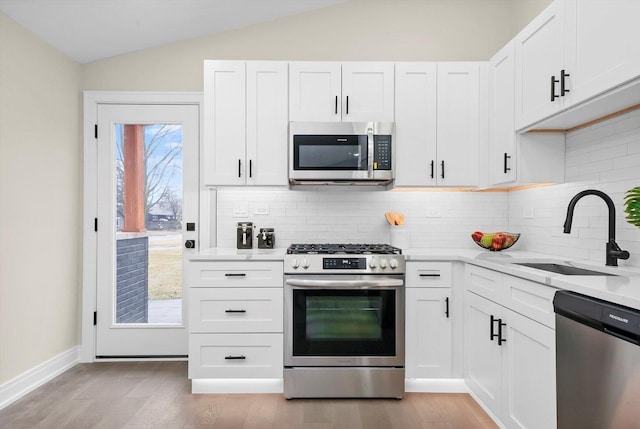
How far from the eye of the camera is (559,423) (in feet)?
5.24

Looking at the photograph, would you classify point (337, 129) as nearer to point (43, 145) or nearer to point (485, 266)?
point (485, 266)

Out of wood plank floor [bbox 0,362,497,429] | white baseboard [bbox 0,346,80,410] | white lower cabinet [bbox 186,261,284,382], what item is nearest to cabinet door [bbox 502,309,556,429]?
wood plank floor [bbox 0,362,497,429]

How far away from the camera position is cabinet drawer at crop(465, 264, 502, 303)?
2.26 meters

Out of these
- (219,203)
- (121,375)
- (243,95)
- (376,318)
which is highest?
(243,95)

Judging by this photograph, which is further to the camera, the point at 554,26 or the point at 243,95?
the point at 243,95

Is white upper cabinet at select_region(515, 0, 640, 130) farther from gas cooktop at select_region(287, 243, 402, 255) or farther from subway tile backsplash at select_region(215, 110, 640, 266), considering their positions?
gas cooktop at select_region(287, 243, 402, 255)

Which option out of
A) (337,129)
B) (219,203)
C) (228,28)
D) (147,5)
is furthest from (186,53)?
(337,129)

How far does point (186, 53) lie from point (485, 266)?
2.83 metres

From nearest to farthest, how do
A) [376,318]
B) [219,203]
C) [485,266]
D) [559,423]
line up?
[559,423]
[485,266]
[376,318]
[219,203]

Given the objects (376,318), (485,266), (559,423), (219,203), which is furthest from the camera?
(219,203)

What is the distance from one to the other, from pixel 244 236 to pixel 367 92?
1.43 metres

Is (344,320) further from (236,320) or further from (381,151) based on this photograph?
(381,151)

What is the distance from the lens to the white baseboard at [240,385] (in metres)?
2.80

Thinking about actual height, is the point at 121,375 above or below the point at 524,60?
below
